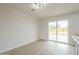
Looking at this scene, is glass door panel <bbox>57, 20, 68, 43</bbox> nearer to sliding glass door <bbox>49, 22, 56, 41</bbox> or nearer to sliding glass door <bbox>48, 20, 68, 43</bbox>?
sliding glass door <bbox>48, 20, 68, 43</bbox>

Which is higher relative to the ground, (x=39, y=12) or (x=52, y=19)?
(x=39, y=12)

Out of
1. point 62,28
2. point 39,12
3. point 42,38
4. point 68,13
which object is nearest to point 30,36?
point 42,38

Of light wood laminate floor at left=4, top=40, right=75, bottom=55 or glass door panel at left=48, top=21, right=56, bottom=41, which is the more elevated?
glass door panel at left=48, top=21, right=56, bottom=41

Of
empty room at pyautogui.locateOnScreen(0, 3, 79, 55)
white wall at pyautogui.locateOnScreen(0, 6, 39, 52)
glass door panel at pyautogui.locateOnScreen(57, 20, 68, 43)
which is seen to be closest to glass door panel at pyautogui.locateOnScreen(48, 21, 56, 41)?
empty room at pyautogui.locateOnScreen(0, 3, 79, 55)

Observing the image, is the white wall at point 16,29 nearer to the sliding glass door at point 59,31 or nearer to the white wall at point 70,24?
the white wall at point 70,24

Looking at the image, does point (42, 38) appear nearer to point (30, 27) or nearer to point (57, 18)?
point (30, 27)

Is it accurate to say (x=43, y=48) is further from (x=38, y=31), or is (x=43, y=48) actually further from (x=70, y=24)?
(x=70, y=24)

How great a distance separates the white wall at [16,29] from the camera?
241cm

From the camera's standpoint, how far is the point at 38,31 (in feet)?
7.83

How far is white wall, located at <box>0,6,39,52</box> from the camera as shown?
241 centimetres

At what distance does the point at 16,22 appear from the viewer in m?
2.60

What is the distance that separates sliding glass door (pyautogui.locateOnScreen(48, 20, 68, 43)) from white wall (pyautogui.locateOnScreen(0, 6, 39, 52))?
0.37 metres

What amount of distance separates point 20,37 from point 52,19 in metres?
0.95

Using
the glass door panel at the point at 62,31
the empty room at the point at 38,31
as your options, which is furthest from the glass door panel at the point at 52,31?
the glass door panel at the point at 62,31
